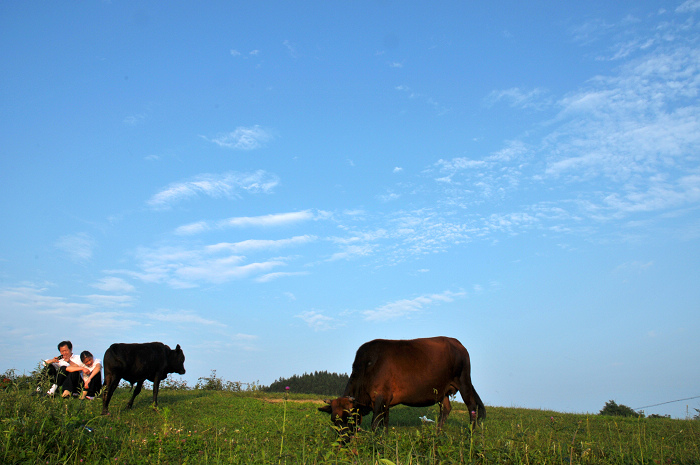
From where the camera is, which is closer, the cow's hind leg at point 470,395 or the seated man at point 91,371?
the cow's hind leg at point 470,395

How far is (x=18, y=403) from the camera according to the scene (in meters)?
7.68

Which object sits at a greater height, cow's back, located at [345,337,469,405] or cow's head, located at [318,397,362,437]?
cow's back, located at [345,337,469,405]

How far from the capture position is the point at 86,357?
13.1m

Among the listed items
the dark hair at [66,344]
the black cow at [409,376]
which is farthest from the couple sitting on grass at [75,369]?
the black cow at [409,376]

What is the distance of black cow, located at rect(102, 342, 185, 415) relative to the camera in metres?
13.0

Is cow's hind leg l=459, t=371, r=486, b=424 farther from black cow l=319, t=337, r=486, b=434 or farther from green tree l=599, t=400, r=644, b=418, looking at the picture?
green tree l=599, t=400, r=644, b=418

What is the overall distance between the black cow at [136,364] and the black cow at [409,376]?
5.74 m

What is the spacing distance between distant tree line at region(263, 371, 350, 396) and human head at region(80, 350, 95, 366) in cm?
1464

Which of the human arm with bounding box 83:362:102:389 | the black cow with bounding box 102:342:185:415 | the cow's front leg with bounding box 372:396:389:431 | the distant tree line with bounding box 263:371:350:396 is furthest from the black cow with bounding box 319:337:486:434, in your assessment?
the distant tree line with bounding box 263:371:350:396

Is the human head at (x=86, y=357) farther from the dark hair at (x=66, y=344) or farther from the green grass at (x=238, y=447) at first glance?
the green grass at (x=238, y=447)

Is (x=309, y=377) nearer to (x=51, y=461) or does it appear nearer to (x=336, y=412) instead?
(x=336, y=412)

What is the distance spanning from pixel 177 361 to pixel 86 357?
3107 mm

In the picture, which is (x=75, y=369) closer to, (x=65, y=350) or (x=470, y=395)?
(x=65, y=350)

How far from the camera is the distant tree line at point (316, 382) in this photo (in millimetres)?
27438
